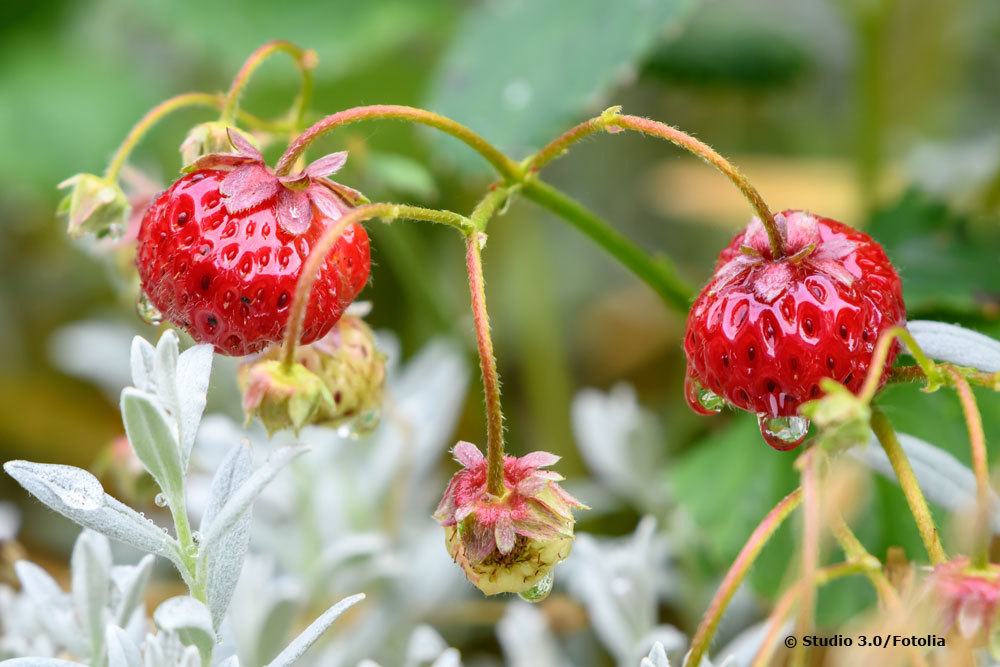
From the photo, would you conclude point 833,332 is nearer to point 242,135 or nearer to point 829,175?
point 242,135

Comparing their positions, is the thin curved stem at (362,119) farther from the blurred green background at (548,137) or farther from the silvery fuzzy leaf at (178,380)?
the blurred green background at (548,137)

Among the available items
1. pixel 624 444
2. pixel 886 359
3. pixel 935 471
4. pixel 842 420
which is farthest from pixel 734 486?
pixel 842 420

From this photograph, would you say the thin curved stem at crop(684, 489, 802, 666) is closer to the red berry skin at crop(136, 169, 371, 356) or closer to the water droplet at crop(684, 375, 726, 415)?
the water droplet at crop(684, 375, 726, 415)

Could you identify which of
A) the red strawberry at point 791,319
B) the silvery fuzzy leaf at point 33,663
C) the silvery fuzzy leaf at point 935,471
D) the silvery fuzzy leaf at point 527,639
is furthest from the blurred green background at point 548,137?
the silvery fuzzy leaf at point 33,663

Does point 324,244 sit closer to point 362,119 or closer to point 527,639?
point 362,119

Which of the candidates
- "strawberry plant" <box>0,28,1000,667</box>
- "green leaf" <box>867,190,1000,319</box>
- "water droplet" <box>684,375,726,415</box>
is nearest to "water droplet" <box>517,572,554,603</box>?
"strawberry plant" <box>0,28,1000,667</box>

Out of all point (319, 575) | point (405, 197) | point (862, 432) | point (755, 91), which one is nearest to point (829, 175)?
point (755, 91)
